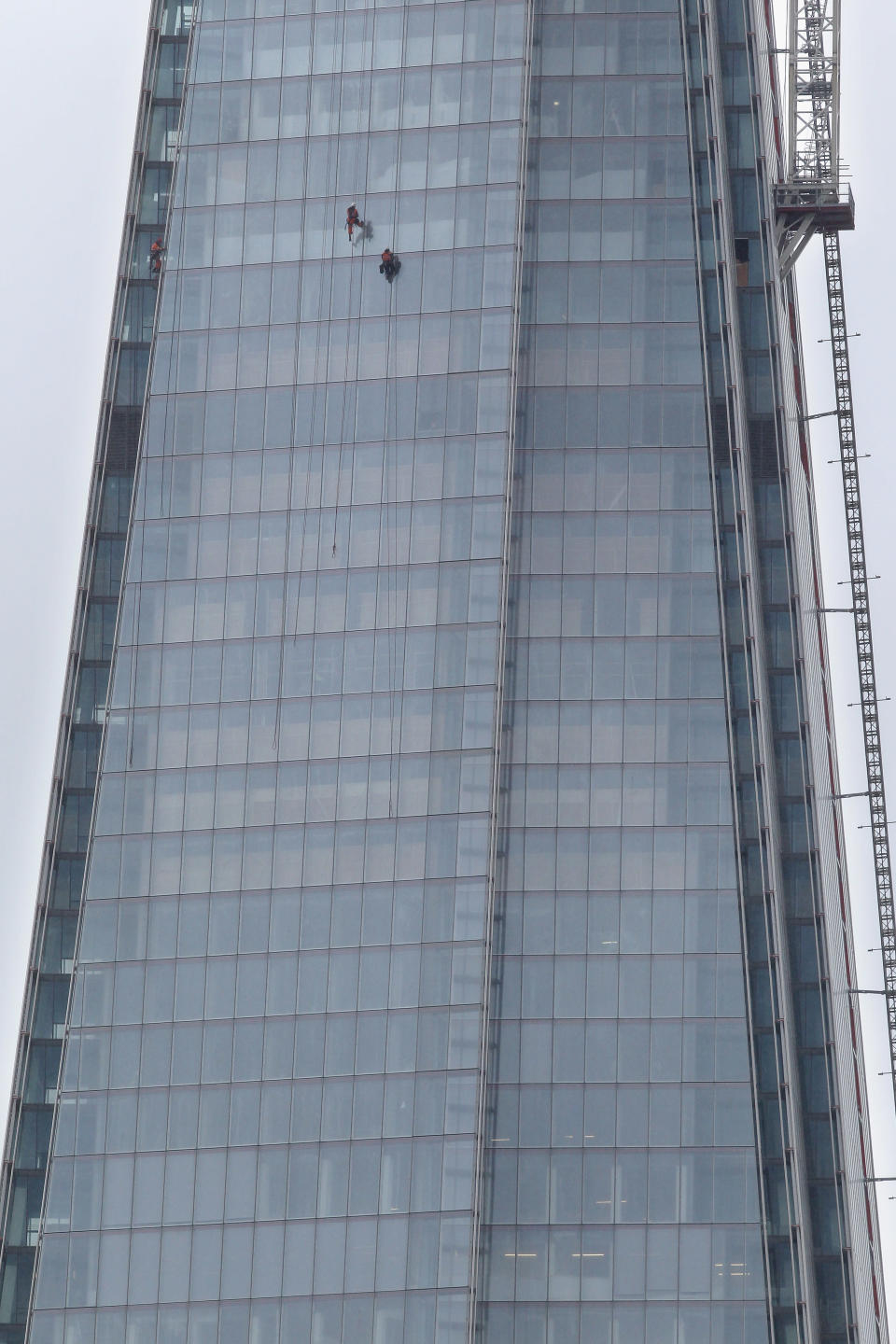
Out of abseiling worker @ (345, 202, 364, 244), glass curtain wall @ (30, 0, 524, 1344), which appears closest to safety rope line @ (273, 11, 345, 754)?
glass curtain wall @ (30, 0, 524, 1344)

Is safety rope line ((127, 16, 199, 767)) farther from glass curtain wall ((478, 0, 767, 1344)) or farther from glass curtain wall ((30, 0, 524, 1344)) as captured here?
glass curtain wall ((478, 0, 767, 1344))

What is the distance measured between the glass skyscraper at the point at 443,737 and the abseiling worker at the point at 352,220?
83cm

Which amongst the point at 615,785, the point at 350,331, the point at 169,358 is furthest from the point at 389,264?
the point at 615,785

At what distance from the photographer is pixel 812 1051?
17725 centimetres

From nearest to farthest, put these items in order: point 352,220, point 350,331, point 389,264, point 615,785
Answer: point 615,785 < point 389,264 < point 352,220 < point 350,331

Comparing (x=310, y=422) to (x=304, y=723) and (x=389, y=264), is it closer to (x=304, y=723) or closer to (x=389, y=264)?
(x=389, y=264)

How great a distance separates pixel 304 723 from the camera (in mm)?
177500

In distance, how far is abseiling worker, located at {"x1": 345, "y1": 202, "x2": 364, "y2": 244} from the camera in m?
182

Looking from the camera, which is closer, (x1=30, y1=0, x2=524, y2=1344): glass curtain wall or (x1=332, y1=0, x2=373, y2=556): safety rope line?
(x1=30, y1=0, x2=524, y2=1344): glass curtain wall

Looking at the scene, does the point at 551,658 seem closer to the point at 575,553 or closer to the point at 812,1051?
the point at 575,553

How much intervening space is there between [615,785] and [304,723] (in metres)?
17.0

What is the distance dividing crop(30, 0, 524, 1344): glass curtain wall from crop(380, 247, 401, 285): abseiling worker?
0.77 m

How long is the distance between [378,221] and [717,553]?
26.8 m

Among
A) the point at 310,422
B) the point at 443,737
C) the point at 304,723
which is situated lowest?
the point at 443,737
